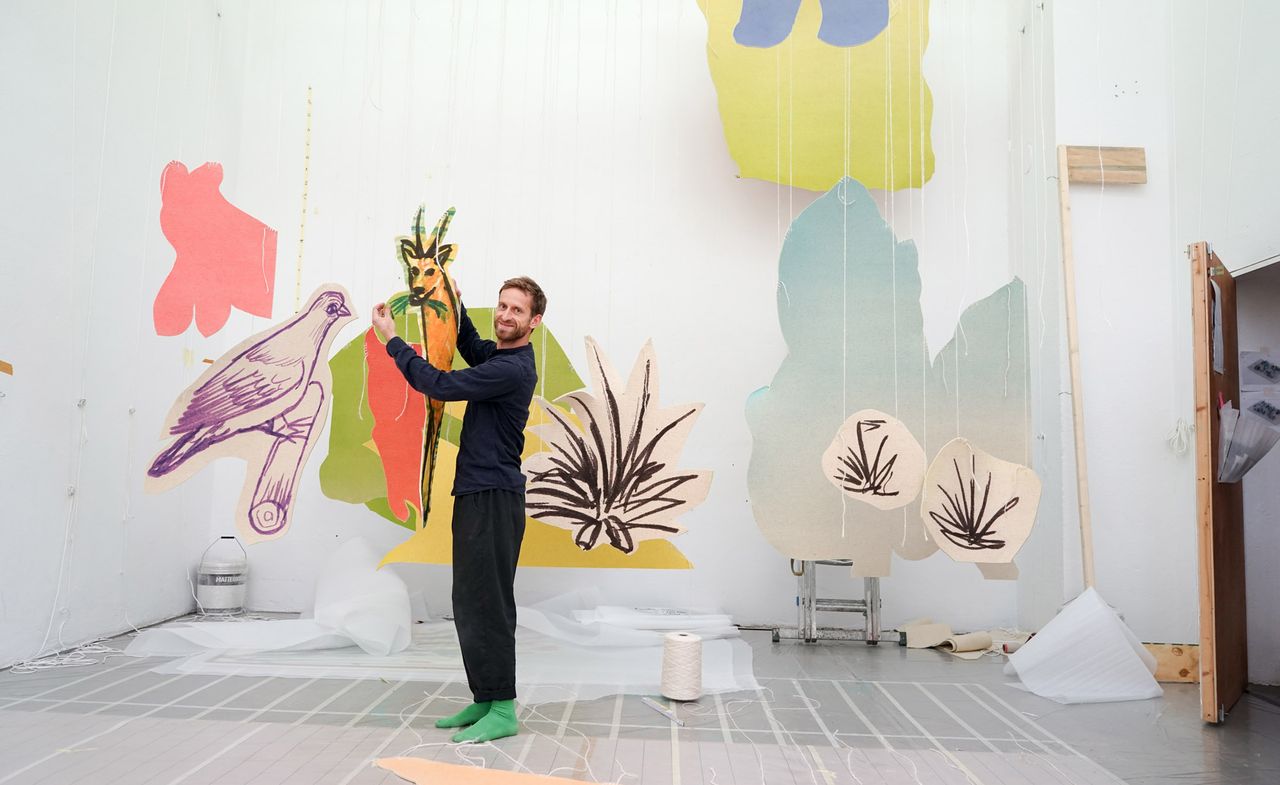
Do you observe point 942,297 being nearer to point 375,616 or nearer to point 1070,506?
point 1070,506

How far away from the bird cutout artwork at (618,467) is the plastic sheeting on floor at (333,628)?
0.93 metres

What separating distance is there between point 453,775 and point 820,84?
133 inches

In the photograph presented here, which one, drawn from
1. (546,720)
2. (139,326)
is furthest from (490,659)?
(139,326)

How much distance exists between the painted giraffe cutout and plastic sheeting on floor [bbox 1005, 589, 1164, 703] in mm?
2334

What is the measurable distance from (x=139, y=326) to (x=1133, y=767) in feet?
13.5

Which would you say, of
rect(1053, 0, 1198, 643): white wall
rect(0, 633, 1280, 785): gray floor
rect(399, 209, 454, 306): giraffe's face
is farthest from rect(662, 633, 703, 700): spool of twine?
rect(1053, 0, 1198, 643): white wall

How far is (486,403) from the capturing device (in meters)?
2.58

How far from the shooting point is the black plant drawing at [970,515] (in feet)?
10.1

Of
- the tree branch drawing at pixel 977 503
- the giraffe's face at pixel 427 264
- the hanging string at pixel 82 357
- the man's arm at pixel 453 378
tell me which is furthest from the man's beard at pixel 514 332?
the hanging string at pixel 82 357

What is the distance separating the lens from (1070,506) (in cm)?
391

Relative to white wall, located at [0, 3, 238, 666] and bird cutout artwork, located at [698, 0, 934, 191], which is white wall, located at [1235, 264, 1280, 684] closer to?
bird cutout artwork, located at [698, 0, 934, 191]

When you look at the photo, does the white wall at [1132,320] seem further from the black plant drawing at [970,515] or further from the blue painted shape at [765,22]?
the blue painted shape at [765,22]

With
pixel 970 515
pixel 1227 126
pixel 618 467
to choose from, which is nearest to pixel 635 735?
pixel 618 467

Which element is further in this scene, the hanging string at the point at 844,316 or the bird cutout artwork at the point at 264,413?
the hanging string at the point at 844,316
